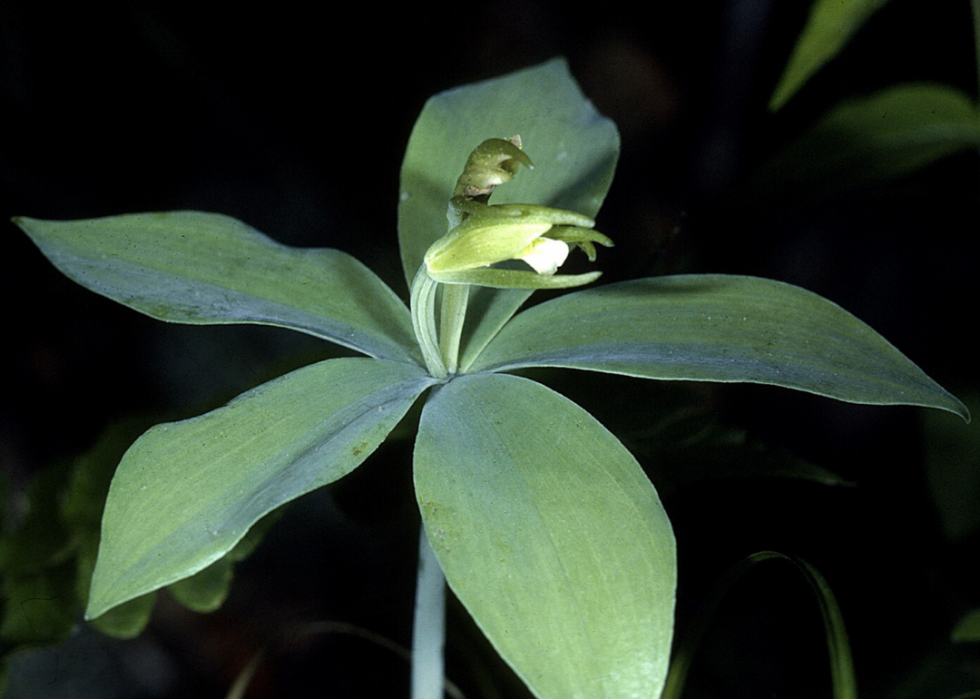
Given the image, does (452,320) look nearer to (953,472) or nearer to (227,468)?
(227,468)

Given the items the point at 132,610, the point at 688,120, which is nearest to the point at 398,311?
the point at 132,610

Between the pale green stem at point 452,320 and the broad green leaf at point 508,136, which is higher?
the broad green leaf at point 508,136

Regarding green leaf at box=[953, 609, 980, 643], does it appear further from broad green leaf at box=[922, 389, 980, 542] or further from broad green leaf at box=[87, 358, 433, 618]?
broad green leaf at box=[87, 358, 433, 618]

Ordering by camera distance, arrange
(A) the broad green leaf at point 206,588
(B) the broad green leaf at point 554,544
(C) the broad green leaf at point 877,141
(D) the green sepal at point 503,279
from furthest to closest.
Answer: (C) the broad green leaf at point 877,141, (A) the broad green leaf at point 206,588, (D) the green sepal at point 503,279, (B) the broad green leaf at point 554,544

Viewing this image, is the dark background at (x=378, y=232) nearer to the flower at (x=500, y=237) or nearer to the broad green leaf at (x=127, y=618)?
the broad green leaf at (x=127, y=618)

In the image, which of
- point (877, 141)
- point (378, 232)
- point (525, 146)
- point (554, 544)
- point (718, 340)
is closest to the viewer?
point (554, 544)

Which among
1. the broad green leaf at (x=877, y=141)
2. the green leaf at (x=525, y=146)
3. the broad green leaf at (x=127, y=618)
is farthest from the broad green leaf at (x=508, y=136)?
the broad green leaf at (x=127, y=618)

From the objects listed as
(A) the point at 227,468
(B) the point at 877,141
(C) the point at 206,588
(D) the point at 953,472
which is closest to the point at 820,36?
(B) the point at 877,141
